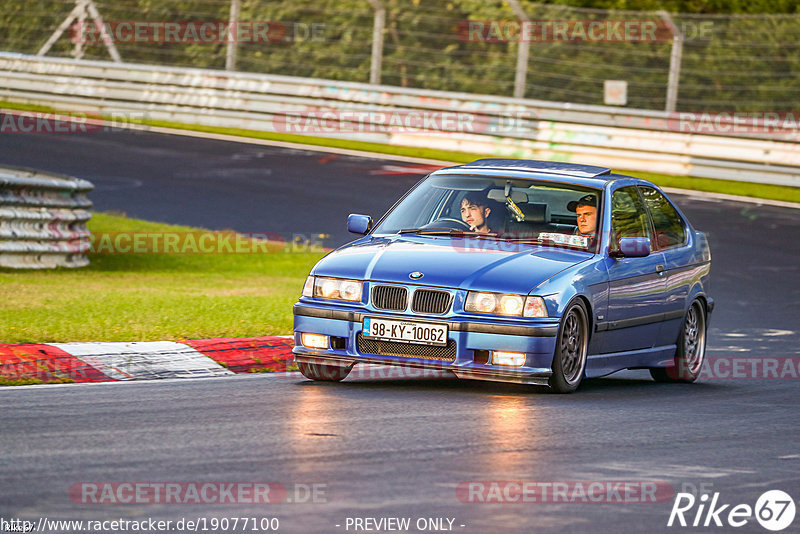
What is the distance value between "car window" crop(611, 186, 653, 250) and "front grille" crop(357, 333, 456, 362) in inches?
70.7

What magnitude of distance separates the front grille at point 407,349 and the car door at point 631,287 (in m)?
1.30

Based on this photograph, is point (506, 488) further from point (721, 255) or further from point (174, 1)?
point (174, 1)

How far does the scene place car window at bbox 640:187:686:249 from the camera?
11242mm

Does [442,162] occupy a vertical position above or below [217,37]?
below

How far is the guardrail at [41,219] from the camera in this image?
15531mm

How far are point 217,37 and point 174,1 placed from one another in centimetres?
208

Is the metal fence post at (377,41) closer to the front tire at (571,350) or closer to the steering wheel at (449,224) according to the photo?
the steering wheel at (449,224)

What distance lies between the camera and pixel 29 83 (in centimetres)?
3003

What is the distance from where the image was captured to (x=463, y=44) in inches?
1085

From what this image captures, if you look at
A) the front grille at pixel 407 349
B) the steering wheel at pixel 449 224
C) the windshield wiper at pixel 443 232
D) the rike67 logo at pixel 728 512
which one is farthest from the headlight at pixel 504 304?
the rike67 logo at pixel 728 512

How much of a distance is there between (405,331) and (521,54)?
58.5ft

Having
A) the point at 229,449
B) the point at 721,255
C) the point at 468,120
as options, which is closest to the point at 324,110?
the point at 468,120

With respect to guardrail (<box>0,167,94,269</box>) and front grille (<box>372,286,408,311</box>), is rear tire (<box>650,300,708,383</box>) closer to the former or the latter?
front grille (<box>372,286,408,311</box>)

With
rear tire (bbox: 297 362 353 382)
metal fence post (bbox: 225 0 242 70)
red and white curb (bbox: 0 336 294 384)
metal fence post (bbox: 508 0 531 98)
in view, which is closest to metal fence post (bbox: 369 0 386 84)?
metal fence post (bbox: 508 0 531 98)
